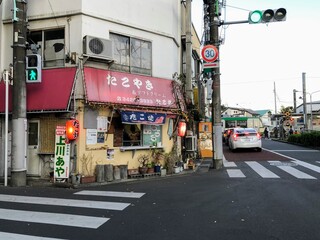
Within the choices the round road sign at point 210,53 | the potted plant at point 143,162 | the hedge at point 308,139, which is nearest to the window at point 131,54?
the round road sign at point 210,53

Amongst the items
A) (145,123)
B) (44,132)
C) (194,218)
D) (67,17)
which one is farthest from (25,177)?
(194,218)

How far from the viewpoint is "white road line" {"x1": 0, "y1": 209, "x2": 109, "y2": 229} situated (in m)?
6.02

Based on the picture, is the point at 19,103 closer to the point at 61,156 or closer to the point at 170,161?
the point at 61,156

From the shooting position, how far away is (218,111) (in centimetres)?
1441

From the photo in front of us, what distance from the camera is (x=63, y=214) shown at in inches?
264

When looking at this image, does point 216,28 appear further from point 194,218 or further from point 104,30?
point 194,218

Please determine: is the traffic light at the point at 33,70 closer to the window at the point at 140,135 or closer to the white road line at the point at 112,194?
the window at the point at 140,135

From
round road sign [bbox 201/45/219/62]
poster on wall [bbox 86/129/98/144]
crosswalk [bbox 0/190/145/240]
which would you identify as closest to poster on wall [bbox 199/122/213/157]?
round road sign [bbox 201/45/219/62]

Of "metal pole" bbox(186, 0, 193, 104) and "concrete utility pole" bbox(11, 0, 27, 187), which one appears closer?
"concrete utility pole" bbox(11, 0, 27, 187)

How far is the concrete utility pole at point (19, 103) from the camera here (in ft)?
33.9

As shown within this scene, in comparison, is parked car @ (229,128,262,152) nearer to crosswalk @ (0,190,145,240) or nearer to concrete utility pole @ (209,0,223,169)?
concrete utility pole @ (209,0,223,169)

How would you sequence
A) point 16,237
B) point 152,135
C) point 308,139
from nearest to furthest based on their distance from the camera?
point 16,237
point 152,135
point 308,139

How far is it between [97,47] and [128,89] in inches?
75.3

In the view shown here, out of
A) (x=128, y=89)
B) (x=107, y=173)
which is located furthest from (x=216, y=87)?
(x=107, y=173)
